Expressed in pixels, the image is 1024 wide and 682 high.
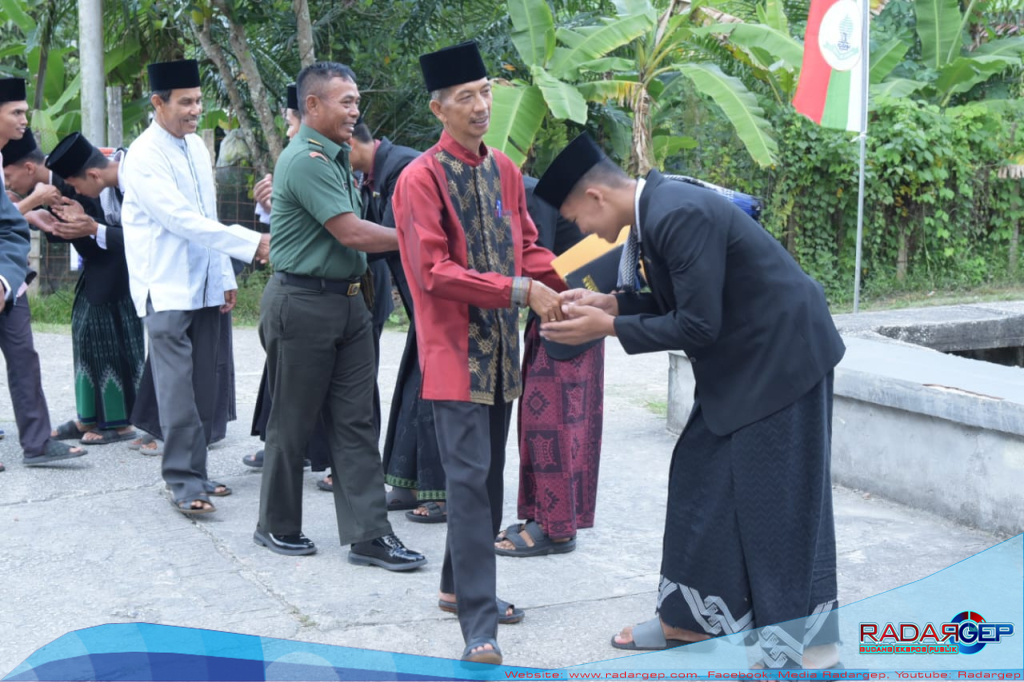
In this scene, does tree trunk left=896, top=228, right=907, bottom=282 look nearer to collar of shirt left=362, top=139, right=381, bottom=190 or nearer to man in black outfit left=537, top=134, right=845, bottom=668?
collar of shirt left=362, top=139, right=381, bottom=190

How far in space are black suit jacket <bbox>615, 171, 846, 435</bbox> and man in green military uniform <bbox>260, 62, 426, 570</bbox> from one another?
157 cm

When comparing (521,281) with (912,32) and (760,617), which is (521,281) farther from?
(912,32)

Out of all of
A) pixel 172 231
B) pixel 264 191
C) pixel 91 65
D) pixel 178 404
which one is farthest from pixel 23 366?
pixel 91 65

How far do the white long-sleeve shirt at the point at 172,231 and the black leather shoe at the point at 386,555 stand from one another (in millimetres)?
1525

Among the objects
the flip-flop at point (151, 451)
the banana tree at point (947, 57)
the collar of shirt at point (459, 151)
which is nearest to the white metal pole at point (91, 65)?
the flip-flop at point (151, 451)

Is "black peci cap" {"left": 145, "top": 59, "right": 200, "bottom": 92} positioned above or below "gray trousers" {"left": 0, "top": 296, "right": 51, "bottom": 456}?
above

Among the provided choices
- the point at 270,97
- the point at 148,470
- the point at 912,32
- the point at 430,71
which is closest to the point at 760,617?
the point at 430,71

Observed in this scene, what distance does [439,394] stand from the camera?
12.9 ft

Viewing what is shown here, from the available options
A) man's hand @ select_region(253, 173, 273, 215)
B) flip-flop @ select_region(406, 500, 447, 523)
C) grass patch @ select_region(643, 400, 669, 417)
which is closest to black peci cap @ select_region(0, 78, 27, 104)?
man's hand @ select_region(253, 173, 273, 215)

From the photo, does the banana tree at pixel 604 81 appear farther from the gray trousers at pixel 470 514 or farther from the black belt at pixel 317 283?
the gray trousers at pixel 470 514

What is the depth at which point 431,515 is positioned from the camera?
544 cm

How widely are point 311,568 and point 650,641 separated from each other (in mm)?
1576

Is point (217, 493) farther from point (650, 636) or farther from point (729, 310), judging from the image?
point (729, 310)

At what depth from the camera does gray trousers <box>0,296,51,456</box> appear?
6328 millimetres
